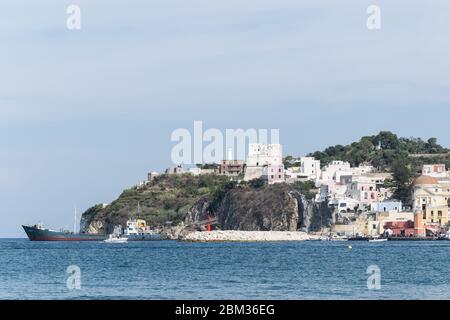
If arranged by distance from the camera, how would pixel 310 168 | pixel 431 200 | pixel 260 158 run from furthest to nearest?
pixel 310 168 → pixel 260 158 → pixel 431 200

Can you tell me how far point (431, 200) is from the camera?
14600 cm

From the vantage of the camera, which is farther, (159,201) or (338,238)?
(159,201)

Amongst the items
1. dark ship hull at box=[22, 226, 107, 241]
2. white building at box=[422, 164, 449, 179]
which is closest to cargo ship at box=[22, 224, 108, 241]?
dark ship hull at box=[22, 226, 107, 241]

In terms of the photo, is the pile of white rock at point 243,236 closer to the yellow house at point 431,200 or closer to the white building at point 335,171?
the yellow house at point 431,200

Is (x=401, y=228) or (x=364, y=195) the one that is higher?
(x=364, y=195)

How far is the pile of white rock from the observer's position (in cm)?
13650

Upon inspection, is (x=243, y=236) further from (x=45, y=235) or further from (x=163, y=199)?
(x=163, y=199)

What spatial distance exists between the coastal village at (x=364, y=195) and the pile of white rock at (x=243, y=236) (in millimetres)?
6030

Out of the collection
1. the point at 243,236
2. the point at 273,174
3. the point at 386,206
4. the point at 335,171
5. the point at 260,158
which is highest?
the point at 260,158

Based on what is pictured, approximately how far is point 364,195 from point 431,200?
14.5 metres

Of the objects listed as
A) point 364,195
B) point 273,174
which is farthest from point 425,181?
point 273,174

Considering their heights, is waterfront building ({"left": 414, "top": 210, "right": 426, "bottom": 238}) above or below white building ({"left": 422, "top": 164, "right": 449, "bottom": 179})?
below

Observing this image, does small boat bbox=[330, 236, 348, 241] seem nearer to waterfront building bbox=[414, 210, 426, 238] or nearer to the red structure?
the red structure

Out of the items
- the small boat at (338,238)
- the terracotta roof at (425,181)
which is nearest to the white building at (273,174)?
the small boat at (338,238)
